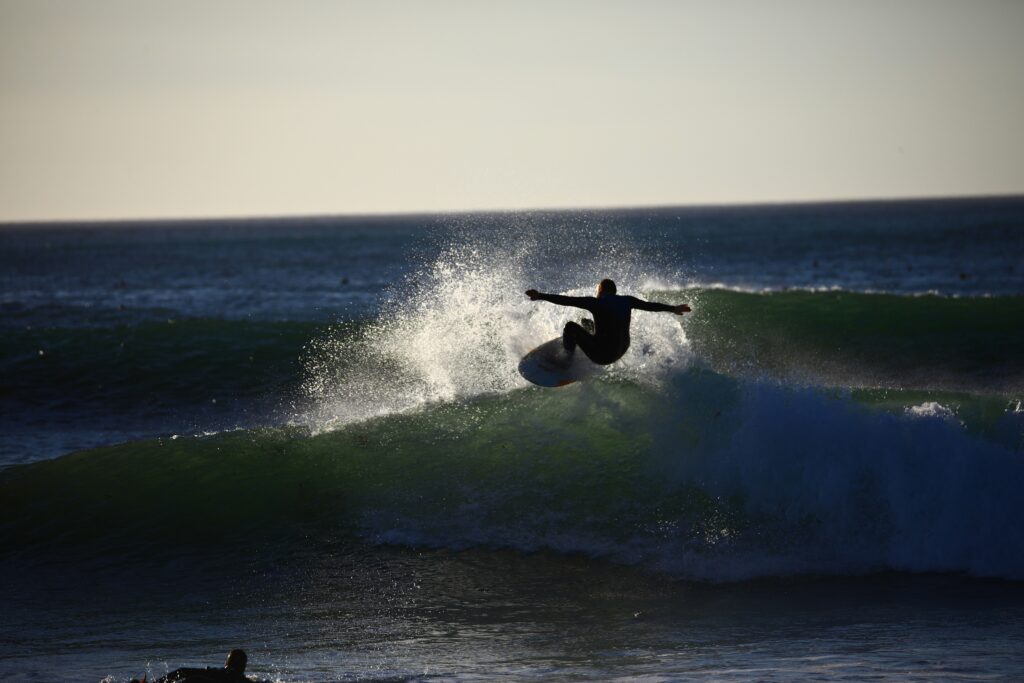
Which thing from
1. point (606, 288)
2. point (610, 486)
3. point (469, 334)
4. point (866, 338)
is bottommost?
point (610, 486)

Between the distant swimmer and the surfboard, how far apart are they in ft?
21.4

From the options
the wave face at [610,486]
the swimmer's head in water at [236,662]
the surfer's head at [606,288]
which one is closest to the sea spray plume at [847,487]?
the wave face at [610,486]

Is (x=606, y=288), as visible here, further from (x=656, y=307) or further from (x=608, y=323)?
(x=656, y=307)

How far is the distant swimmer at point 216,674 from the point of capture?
705 cm

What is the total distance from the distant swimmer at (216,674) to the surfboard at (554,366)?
6.53m

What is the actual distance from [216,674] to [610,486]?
574cm

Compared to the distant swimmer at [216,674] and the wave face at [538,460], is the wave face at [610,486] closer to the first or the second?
the wave face at [538,460]

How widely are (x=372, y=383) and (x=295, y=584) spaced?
7857 millimetres

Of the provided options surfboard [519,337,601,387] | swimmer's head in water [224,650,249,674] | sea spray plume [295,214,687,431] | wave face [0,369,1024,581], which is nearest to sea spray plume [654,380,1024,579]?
wave face [0,369,1024,581]

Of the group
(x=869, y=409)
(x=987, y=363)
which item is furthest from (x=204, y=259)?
(x=869, y=409)

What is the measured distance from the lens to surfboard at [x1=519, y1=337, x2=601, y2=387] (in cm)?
1322

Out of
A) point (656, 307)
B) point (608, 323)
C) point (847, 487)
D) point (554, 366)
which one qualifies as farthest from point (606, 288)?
point (847, 487)

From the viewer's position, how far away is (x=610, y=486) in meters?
12.0

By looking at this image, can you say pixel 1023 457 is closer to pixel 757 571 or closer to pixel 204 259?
pixel 757 571
